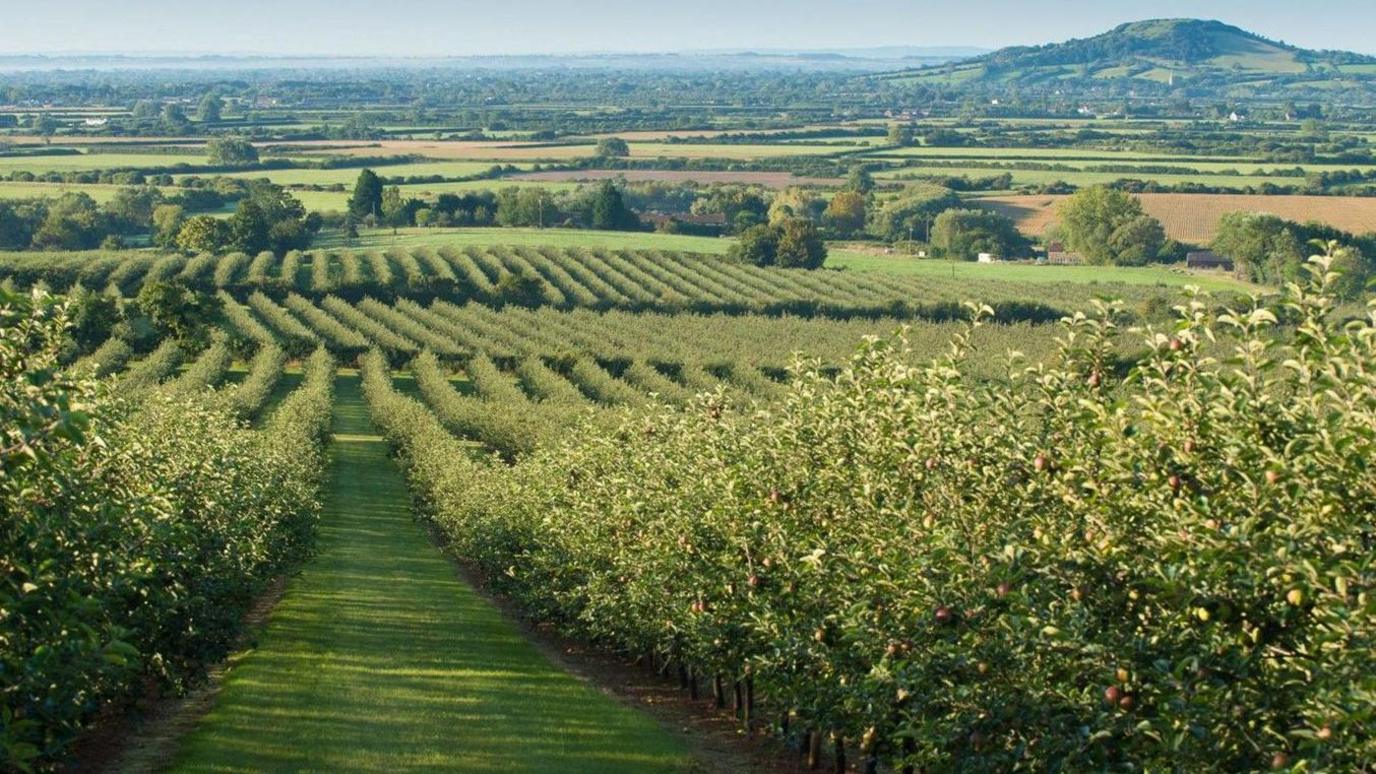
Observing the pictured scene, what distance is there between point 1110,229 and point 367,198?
2816 inches

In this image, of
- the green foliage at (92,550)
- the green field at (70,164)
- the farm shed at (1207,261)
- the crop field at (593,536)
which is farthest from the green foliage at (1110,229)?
the green foliage at (92,550)

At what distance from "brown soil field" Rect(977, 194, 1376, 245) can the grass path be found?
125884 millimetres

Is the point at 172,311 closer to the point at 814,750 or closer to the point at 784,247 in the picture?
the point at 784,247

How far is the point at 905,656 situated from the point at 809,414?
6408mm

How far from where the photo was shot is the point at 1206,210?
161 meters

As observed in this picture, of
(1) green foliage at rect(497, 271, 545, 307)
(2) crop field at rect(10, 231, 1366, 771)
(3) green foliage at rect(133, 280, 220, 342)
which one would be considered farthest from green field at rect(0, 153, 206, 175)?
(2) crop field at rect(10, 231, 1366, 771)

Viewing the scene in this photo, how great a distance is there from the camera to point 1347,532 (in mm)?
11195

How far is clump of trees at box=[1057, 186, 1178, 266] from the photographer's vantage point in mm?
144875

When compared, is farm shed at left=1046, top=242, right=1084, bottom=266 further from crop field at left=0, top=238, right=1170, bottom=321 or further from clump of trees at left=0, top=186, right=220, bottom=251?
clump of trees at left=0, top=186, right=220, bottom=251

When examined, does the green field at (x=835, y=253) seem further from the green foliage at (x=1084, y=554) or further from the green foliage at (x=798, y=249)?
the green foliage at (x=1084, y=554)

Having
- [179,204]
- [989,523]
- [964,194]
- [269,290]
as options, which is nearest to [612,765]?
[989,523]

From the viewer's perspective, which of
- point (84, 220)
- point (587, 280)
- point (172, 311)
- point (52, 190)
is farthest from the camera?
point (52, 190)

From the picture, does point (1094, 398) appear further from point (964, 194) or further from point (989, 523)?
point (964, 194)

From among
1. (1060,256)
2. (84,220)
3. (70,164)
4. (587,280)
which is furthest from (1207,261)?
(70,164)
